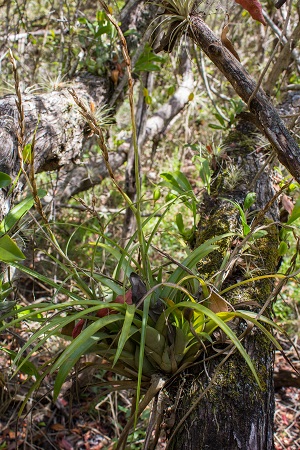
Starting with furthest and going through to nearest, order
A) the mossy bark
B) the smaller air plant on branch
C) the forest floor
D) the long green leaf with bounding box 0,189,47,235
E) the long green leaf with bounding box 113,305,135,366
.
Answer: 1. the forest floor
2. the smaller air plant on branch
3. the long green leaf with bounding box 0,189,47,235
4. the mossy bark
5. the long green leaf with bounding box 113,305,135,366

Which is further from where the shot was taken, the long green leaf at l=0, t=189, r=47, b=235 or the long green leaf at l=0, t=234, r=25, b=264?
the long green leaf at l=0, t=189, r=47, b=235

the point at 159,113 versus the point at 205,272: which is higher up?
the point at 159,113

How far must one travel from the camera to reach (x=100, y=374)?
8.75ft

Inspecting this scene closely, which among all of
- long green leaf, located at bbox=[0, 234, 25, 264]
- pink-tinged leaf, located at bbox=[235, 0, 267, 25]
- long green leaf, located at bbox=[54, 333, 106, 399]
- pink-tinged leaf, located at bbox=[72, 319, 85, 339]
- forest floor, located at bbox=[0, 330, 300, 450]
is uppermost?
pink-tinged leaf, located at bbox=[235, 0, 267, 25]

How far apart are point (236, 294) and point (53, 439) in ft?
4.68

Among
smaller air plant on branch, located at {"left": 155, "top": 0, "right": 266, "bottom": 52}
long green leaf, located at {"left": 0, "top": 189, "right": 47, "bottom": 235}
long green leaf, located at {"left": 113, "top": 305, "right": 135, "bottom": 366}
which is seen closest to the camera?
long green leaf, located at {"left": 113, "top": 305, "right": 135, "bottom": 366}

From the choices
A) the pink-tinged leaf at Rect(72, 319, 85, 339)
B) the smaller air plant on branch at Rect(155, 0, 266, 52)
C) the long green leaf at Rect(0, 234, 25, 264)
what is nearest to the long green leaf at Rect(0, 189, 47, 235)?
the long green leaf at Rect(0, 234, 25, 264)

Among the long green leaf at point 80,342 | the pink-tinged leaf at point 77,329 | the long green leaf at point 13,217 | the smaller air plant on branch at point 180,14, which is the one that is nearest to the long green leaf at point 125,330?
the long green leaf at point 80,342

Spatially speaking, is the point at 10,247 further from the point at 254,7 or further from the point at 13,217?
the point at 254,7

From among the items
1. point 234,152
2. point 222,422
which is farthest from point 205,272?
point 234,152

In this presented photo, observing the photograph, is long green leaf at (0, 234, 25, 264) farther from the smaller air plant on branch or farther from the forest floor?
the forest floor

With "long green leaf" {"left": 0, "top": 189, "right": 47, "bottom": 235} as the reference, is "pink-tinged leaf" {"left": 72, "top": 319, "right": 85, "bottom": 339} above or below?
below

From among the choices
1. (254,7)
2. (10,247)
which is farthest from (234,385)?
(254,7)

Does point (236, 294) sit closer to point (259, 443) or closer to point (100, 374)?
point (259, 443)
